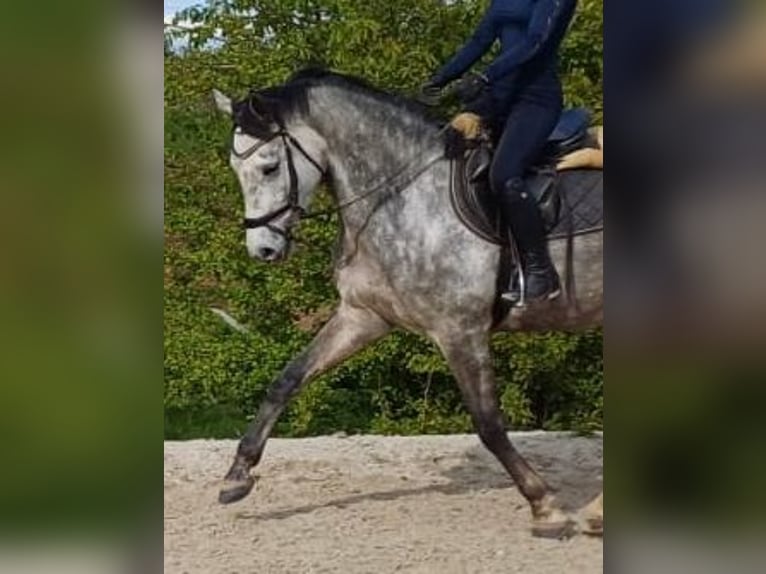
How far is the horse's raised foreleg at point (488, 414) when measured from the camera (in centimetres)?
427

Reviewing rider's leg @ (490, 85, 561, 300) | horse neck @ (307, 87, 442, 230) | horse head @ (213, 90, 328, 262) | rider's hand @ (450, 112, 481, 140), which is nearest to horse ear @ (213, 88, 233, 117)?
horse head @ (213, 90, 328, 262)

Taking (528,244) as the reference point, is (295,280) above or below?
below

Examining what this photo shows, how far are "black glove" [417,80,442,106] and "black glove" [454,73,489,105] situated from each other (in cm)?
8

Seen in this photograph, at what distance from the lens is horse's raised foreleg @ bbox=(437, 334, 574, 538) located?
4.27 m

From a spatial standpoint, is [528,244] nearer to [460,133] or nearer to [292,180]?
[460,133]

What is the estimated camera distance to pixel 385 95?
4312mm

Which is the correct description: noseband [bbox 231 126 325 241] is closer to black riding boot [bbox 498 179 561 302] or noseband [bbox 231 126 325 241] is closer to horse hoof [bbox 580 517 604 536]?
black riding boot [bbox 498 179 561 302]

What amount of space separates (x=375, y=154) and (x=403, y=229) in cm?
29

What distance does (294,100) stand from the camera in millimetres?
4230

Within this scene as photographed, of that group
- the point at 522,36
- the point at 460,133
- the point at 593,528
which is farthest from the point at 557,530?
the point at 522,36
